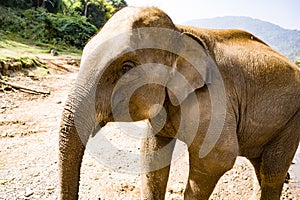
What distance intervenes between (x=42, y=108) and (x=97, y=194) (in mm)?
3414

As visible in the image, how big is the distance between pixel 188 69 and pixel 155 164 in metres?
0.95

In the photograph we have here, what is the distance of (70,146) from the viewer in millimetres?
1342

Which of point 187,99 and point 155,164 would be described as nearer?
point 187,99

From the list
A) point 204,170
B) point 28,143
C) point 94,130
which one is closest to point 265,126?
point 204,170

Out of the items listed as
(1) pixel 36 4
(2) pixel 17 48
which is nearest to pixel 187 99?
(2) pixel 17 48

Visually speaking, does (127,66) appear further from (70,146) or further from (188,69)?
(70,146)

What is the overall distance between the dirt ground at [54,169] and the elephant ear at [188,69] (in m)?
1.58

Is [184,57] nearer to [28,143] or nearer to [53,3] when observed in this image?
[28,143]

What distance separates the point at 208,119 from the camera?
178 cm

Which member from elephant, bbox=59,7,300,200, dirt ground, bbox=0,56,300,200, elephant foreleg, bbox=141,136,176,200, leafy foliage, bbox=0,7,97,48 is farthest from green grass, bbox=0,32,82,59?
elephant, bbox=59,7,300,200

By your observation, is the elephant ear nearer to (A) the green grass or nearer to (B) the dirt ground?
(B) the dirt ground

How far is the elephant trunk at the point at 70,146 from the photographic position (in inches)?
52.9

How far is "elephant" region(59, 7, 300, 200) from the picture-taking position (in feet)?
4.58

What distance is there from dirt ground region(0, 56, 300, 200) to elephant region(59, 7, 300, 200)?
64 centimetres
